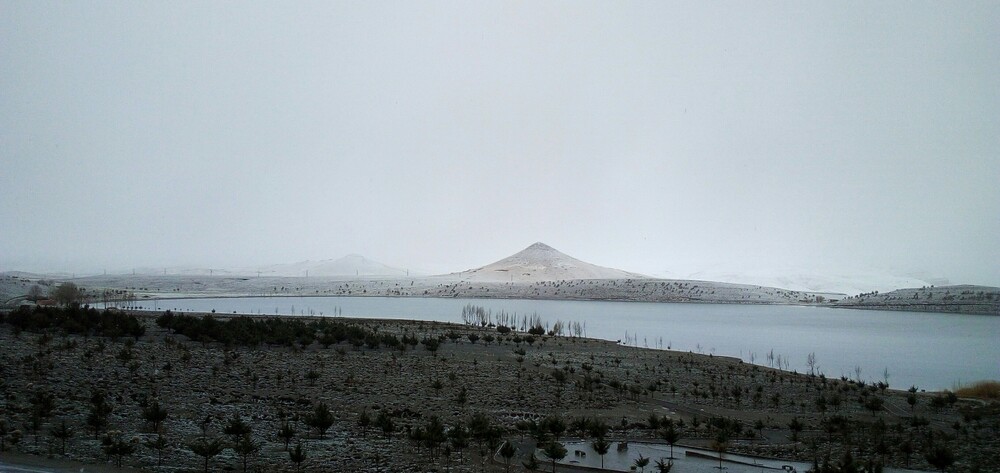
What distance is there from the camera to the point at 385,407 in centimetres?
1523

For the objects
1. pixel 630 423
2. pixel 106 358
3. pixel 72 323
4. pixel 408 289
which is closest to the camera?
pixel 630 423

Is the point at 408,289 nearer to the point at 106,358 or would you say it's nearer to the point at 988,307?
the point at 988,307

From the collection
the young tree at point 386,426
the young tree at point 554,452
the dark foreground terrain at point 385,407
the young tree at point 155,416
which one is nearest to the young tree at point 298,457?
the dark foreground terrain at point 385,407

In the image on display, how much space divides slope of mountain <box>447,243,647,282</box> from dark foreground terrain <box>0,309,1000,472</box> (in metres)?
136

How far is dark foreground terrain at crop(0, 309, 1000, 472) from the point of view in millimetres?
11031

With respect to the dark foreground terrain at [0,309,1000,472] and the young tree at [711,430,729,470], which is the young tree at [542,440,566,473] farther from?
the young tree at [711,430,729,470]

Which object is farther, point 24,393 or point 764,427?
point 764,427

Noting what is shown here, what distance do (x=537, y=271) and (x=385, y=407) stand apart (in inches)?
6156

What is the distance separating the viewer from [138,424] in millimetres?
12156

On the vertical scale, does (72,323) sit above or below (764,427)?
above

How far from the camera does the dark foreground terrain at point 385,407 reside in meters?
11.0

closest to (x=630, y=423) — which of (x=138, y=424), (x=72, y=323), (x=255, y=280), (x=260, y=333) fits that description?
(x=138, y=424)

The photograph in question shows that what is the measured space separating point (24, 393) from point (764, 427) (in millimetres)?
15909

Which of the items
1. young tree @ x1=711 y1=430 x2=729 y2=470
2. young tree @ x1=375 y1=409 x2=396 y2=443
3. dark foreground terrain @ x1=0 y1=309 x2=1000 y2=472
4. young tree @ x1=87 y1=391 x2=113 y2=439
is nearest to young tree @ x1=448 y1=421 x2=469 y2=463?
dark foreground terrain @ x1=0 y1=309 x2=1000 y2=472
